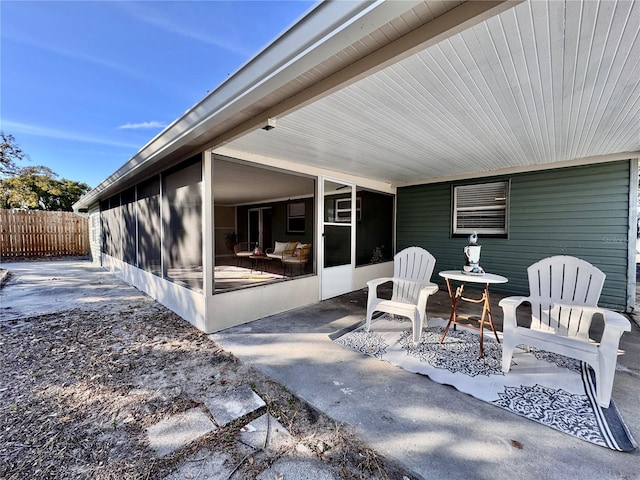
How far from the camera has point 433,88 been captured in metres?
2.12

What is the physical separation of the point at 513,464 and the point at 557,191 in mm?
4975

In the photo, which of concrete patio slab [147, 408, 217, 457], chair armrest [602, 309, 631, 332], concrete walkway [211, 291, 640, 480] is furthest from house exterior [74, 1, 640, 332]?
chair armrest [602, 309, 631, 332]

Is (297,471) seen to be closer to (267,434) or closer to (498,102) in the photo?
(267,434)

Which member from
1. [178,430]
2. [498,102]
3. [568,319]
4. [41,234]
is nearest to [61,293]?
[178,430]

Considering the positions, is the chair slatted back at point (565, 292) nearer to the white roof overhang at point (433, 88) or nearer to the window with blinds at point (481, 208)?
the white roof overhang at point (433, 88)

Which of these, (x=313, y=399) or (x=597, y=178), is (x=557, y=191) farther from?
(x=313, y=399)

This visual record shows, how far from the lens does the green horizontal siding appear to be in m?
4.24

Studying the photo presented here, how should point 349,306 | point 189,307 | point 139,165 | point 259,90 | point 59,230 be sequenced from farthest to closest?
point 59,230 → point 349,306 → point 139,165 → point 189,307 → point 259,90

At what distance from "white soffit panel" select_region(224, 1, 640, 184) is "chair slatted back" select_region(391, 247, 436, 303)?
4.84 ft

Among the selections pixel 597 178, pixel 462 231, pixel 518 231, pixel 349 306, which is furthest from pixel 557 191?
pixel 349 306

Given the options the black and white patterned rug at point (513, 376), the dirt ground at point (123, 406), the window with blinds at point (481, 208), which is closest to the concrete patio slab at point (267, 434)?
the dirt ground at point (123, 406)

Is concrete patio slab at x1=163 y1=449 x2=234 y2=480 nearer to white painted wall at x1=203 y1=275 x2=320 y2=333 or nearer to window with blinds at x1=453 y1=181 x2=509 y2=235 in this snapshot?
white painted wall at x1=203 y1=275 x2=320 y2=333

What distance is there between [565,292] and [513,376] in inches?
39.5

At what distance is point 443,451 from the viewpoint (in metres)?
1.51
